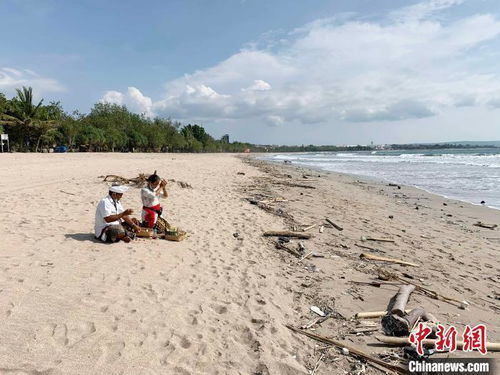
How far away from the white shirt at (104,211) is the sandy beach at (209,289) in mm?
351

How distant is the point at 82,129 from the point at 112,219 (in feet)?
151

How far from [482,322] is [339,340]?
2146 mm

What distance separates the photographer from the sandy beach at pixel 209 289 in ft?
10.3

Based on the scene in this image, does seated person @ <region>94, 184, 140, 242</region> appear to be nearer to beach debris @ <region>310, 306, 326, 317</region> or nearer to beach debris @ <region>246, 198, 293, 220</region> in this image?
beach debris @ <region>310, 306, 326, 317</region>

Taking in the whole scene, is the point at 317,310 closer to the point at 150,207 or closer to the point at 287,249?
the point at 287,249

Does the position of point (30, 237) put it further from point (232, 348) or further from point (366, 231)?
point (366, 231)

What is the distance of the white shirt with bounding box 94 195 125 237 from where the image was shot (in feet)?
19.1

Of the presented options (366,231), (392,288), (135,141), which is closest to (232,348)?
(392,288)

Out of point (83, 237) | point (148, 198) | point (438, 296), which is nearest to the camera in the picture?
point (438, 296)

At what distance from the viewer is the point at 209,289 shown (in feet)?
15.0

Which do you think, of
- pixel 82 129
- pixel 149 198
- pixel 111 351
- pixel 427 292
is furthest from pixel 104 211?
pixel 82 129

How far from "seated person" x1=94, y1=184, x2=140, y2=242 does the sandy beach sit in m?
0.20

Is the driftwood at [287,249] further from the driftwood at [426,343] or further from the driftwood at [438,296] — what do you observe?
the driftwood at [426,343]

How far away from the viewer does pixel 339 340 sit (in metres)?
3.65
